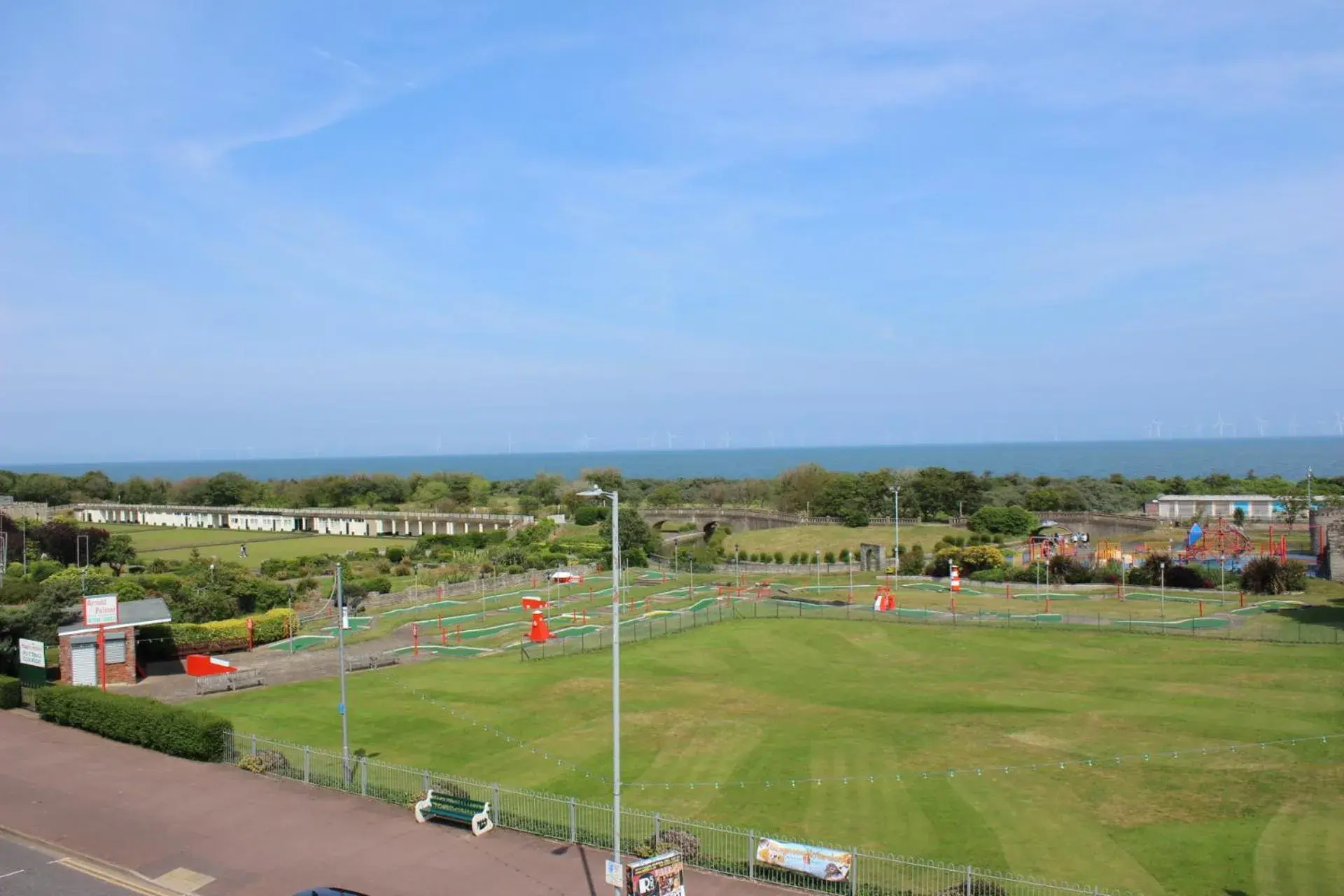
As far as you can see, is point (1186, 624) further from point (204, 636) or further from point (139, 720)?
point (204, 636)

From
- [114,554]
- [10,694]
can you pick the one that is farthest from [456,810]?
[114,554]

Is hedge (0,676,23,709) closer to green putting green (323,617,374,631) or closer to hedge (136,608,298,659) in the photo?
hedge (136,608,298,659)

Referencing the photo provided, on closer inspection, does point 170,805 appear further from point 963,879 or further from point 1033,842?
point 1033,842

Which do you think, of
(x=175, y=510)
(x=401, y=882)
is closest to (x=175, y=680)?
(x=401, y=882)

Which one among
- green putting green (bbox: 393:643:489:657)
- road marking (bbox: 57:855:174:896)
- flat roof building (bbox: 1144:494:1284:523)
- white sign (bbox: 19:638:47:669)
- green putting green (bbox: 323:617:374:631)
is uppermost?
flat roof building (bbox: 1144:494:1284:523)

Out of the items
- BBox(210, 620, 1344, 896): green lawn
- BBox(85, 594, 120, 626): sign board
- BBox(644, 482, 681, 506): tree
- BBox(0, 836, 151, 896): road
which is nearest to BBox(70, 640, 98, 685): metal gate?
BBox(85, 594, 120, 626): sign board

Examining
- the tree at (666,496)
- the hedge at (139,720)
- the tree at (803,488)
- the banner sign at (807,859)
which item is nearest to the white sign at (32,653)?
the hedge at (139,720)

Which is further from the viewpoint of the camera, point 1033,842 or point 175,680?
point 175,680
